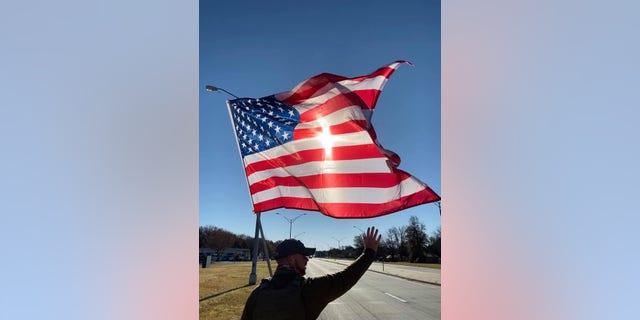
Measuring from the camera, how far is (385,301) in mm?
3051

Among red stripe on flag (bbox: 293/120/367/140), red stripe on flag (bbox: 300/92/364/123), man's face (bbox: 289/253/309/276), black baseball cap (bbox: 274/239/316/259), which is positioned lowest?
man's face (bbox: 289/253/309/276)

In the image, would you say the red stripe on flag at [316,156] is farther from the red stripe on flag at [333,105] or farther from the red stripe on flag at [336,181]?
the red stripe on flag at [333,105]

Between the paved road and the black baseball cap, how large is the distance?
0.37 feet

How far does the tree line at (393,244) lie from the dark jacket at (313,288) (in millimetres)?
162

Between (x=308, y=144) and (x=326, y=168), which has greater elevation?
(x=308, y=144)

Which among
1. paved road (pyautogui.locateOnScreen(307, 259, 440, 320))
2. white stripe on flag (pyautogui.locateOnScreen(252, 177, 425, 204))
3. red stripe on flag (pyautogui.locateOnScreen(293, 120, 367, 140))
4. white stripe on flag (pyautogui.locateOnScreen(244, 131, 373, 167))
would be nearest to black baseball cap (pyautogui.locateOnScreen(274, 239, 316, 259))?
paved road (pyautogui.locateOnScreen(307, 259, 440, 320))

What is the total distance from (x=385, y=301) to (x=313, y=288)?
55 cm

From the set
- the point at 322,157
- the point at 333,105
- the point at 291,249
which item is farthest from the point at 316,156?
the point at 291,249

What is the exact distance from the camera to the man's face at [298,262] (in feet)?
9.34

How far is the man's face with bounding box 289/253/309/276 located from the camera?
285 cm

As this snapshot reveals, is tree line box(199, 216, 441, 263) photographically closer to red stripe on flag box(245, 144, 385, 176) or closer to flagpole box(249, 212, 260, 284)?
flagpole box(249, 212, 260, 284)

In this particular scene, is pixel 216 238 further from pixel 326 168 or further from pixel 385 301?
pixel 385 301

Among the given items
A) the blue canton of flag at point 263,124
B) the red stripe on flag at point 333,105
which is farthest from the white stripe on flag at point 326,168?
the red stripe on flag at point 333,105
